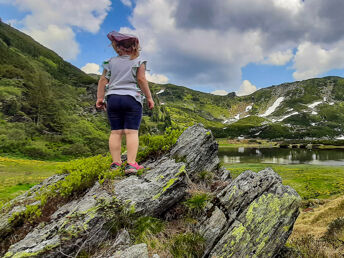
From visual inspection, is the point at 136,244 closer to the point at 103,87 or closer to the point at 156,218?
the point at 156,218

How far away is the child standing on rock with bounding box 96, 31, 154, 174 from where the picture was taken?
5801 millimetres

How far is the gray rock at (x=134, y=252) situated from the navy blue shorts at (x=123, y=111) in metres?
3.12

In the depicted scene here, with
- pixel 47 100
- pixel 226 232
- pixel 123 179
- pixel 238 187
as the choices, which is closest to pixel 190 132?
pixel 238 187

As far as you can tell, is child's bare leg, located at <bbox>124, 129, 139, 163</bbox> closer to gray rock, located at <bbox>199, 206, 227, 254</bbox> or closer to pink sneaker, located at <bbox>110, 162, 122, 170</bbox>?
pink sneaker, located at <bbox>110, 162, 122, 170</bbox>

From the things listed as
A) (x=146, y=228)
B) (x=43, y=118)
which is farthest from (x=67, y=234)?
(x=43, y=118)

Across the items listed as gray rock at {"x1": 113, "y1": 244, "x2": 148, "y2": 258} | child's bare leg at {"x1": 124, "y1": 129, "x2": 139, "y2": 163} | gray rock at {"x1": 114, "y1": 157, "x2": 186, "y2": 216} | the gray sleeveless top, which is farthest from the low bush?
the gray sleeveless top

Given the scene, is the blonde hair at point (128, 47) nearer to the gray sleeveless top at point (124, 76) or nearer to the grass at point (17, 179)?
the gray sleeveless top at point (124, 76)

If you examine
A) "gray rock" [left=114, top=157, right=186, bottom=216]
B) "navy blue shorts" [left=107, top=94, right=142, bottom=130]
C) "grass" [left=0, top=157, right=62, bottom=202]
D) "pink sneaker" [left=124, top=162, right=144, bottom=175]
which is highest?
"navy blue shorts" [left=107, top=94, right=142, bottom=130]

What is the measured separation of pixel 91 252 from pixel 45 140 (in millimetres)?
87256

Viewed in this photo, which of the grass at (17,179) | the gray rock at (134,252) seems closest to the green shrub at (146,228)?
the gray rock at (134,252)

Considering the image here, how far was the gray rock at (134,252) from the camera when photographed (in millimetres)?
3705

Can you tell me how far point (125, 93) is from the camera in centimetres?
577

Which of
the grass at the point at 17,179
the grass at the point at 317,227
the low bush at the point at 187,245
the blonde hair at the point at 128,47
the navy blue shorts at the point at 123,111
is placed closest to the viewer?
the low bush at the point at 187,245

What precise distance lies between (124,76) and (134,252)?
14.4 feet
